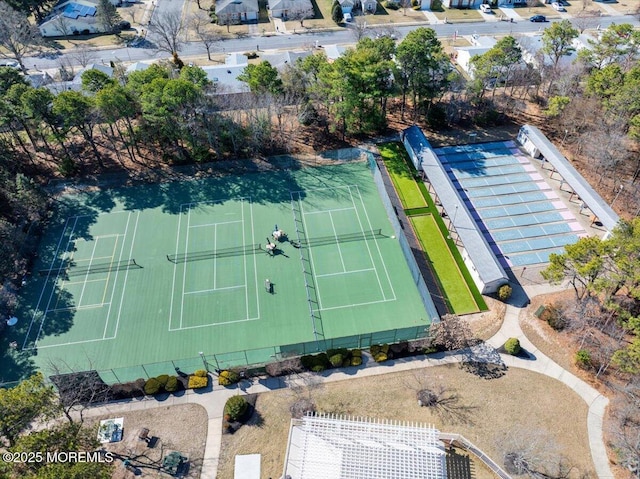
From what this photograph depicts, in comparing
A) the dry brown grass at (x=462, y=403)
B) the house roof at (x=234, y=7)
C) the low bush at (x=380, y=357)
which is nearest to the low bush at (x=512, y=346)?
the dry brown grass at (x=462, y=403)

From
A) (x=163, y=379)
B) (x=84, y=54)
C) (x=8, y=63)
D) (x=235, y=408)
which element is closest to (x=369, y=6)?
(x=84, y=54)

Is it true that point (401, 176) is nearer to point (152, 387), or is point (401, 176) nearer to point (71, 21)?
point (152, 387)

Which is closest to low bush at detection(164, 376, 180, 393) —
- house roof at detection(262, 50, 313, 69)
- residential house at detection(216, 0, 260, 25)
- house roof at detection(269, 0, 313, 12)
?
Answer: house roof at detection(262, 50, 313, 69)

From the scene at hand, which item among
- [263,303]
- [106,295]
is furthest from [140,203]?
[263,303]

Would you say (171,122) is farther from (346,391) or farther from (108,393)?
(346,391)

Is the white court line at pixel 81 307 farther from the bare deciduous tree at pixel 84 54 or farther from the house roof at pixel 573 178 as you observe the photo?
the bare deciduous tree at pixel 84 54

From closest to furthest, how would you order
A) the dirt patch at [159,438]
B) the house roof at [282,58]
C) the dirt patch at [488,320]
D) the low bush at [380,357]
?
1. the dirt patch at [159,438]
2. the low bush at [380,357]
3. the dirt patch at [488,320]
4. the house roof at [282,58]
